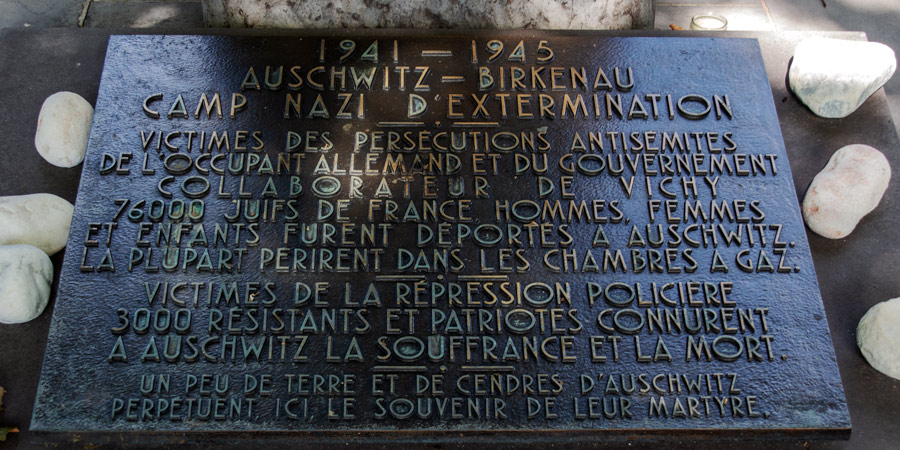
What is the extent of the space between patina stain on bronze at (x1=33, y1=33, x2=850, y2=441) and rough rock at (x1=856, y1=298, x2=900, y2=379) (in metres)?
0.37

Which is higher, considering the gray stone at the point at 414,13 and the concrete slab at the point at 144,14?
the concrete slab at the point at 144,14

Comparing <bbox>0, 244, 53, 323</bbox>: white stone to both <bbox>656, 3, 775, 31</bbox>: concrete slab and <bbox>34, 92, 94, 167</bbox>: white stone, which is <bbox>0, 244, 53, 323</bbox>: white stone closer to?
<bbox>34, 92, 94, 167</bbox>: white stone

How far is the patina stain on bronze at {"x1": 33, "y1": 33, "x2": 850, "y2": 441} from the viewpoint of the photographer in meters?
3.75

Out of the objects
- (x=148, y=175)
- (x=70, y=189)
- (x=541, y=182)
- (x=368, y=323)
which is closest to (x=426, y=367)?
(x=368, y=323)

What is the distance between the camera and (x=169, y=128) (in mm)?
4316

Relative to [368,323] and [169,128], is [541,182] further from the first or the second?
[169,128]

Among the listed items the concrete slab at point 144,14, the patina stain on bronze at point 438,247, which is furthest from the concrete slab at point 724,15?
the concrete slab at point 144,14

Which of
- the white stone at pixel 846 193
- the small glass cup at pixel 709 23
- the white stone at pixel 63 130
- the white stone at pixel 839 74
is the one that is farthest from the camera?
the small glass cup at pixel 709 23

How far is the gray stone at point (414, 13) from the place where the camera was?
473 centimetres

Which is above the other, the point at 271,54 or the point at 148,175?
the point at 271,54

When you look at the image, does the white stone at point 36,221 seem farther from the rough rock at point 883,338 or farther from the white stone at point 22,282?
the rough rock at point 883,338

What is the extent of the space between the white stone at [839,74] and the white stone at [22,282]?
4396 millimetres

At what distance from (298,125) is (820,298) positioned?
9.36 ft

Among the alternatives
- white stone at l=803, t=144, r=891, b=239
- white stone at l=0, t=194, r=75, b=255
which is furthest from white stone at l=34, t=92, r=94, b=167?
white stone at l=803, t=144, r=891, b=239
